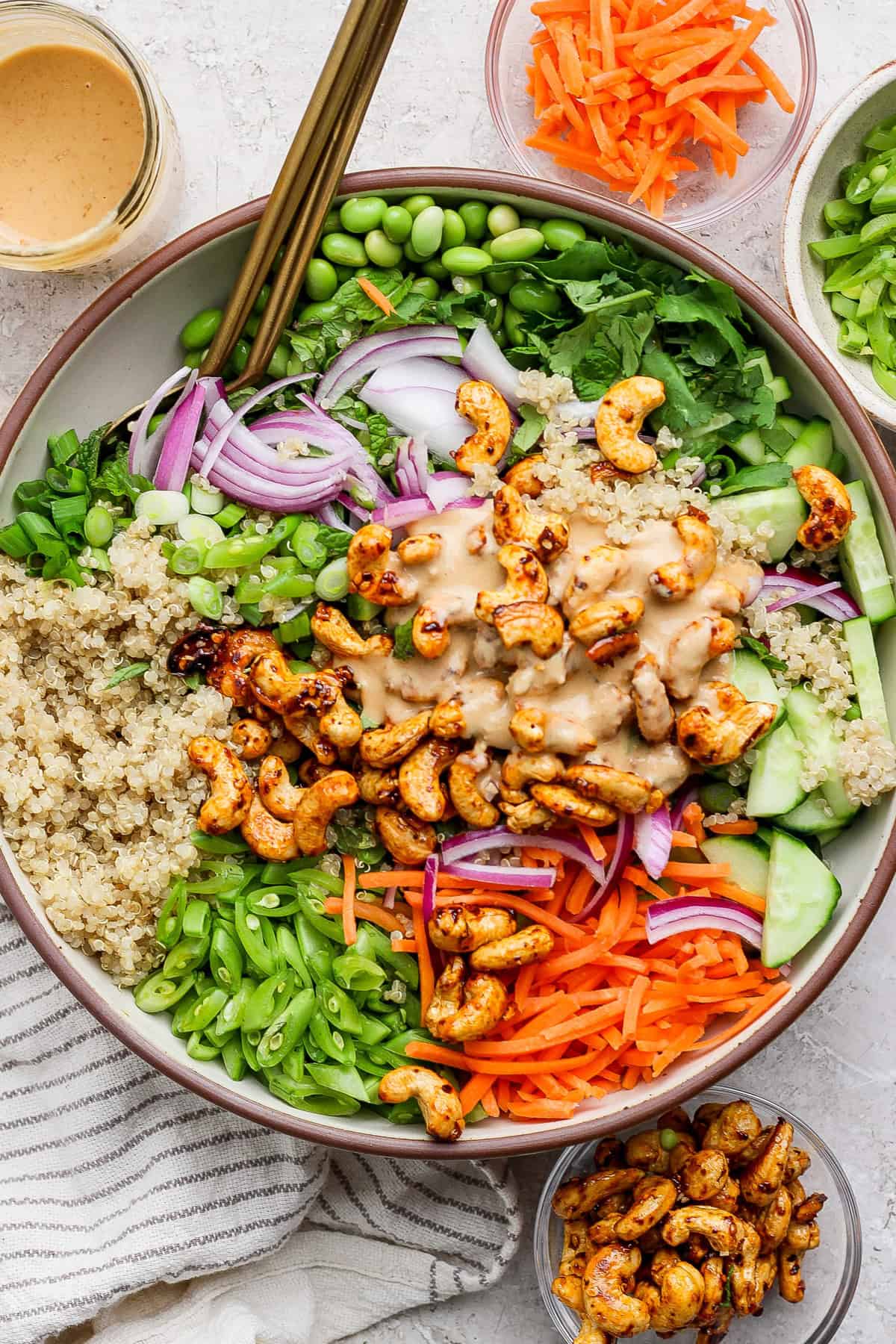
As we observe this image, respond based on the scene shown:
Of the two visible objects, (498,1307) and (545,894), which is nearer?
(545,894)

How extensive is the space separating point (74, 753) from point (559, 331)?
56.7 inches

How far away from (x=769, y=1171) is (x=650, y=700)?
1109 millimetres

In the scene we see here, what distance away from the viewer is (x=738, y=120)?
2.89 meters

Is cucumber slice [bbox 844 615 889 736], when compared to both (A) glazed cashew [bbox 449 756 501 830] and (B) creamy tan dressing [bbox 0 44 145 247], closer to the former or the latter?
(A) glazed cashew [bbox 449 756 501 830]

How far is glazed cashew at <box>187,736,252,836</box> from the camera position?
8.27ft

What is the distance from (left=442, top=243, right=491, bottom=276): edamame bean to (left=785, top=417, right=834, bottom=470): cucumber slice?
80 cm

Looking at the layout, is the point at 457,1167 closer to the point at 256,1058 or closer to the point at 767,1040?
the point at 256,1058

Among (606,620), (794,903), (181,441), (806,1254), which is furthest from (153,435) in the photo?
(806,1254)

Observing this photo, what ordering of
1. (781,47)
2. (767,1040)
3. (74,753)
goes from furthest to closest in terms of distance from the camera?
(781,47)
(74,753)
(767,1040)

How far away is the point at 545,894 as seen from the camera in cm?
256

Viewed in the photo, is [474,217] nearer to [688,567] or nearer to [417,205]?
[417,205]

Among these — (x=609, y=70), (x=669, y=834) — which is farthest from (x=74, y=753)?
(x=609, y=70)

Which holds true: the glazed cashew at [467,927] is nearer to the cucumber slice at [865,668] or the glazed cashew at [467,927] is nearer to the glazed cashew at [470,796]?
the glazed cashew at [470,796]

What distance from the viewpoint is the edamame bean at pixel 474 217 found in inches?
105
